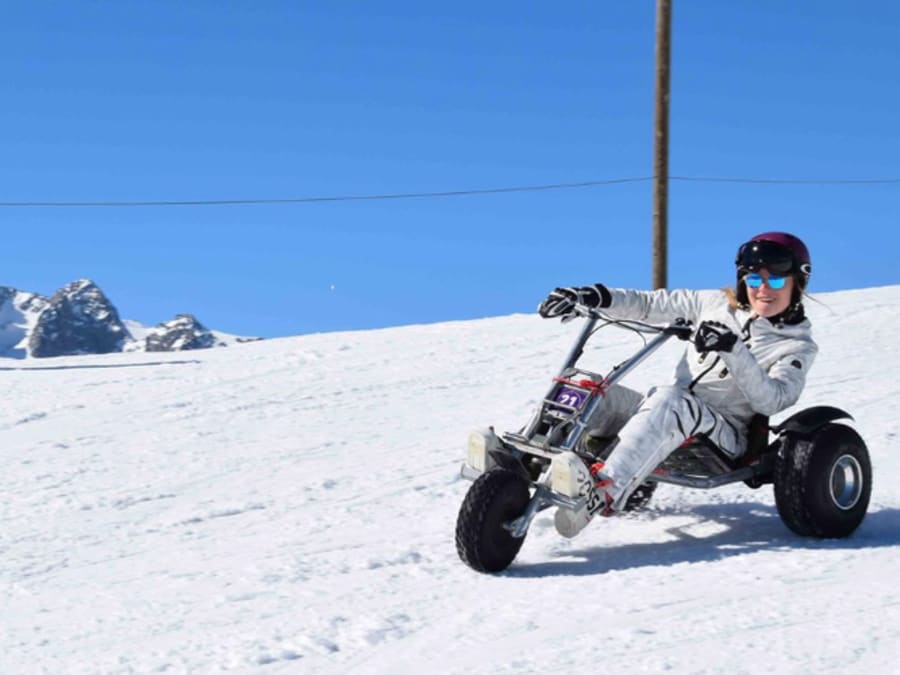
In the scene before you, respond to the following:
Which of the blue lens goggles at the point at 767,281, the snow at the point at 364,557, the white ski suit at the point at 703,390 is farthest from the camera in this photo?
the blue lens goggles at the point at 767,281

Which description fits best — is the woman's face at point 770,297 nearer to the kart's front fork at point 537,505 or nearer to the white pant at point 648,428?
the white pant at point 648,428

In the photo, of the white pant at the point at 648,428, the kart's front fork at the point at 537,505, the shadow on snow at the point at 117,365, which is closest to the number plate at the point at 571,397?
the white pant at the point at 648,428

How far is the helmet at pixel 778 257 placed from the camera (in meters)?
4.82

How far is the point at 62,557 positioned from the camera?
4777mm

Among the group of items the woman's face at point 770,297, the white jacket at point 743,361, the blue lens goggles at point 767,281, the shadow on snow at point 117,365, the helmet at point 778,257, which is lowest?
the white jacket at point 743,361

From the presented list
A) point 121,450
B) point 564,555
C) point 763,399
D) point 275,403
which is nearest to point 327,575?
point 564,555

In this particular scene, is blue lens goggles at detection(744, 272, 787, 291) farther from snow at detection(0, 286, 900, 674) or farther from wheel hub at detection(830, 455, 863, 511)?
snow at detection(0, 286, 900, 674)

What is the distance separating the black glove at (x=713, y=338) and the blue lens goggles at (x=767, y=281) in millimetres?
656

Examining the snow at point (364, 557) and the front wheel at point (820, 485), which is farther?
the front wheel at point (820, 485)

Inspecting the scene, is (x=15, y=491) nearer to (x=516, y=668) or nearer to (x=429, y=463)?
(x=429, y=463)

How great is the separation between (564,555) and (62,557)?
221 centimetres

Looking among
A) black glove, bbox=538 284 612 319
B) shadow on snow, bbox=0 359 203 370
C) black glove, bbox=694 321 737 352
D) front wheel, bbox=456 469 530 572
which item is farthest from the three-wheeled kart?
shadow on snow, bbox=0 359 203 370

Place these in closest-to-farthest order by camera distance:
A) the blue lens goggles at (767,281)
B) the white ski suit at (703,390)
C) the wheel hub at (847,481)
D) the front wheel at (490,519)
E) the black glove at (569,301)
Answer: the front wheel at (490,519), the white ski suit at (703,390), the wheel hub at (847,481), the blue lens goggles at (767,281), the black glove at (569,301)

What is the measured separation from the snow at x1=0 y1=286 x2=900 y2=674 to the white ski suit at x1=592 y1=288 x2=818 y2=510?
1.42 feet
